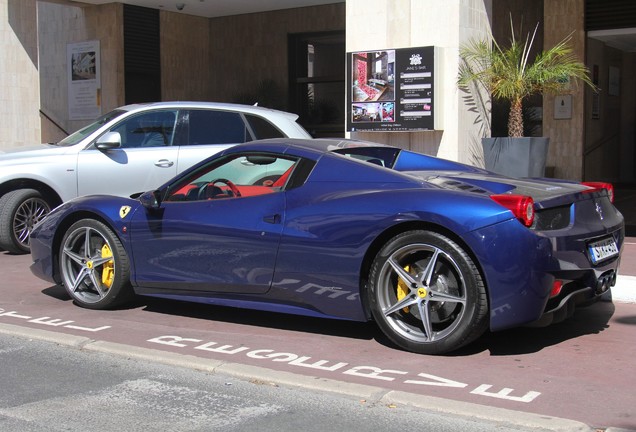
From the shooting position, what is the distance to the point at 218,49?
74.6ft

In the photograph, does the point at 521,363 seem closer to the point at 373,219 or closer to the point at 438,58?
the point at 373,219

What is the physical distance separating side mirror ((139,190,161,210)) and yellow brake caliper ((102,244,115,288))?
23.1 inches

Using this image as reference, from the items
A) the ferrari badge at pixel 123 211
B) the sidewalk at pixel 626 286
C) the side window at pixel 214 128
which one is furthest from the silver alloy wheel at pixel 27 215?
the sidewalk at pixel 626 286

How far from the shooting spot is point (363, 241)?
5703 millimetres

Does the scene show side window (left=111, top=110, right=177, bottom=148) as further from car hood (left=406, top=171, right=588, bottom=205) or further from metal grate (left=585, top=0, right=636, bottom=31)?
metal grate (left=585, top=0, right=636, bottom=31)

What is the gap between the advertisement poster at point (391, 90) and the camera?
1162cm

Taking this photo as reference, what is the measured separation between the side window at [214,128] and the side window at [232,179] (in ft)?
11.9

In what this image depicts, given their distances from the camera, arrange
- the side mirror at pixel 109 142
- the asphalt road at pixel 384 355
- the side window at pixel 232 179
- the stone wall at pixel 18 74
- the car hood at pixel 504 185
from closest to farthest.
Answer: the asphalt road at pixel 384 355
the car hood at pixel 504 185
the side window at pixel 232 179
the side mirror at pixel 109 142
the stone wall at pixel 18 74

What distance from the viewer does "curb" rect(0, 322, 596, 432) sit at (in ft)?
14.1

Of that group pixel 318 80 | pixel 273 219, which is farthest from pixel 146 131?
pixel 318 80

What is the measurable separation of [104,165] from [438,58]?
4.77 m

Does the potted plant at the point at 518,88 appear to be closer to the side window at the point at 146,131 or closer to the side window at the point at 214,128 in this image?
the side window at the point at 214,128

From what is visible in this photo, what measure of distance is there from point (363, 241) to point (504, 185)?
1079mm

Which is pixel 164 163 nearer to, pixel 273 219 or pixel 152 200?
pixel 152 200
